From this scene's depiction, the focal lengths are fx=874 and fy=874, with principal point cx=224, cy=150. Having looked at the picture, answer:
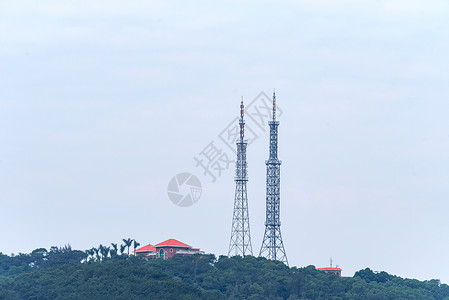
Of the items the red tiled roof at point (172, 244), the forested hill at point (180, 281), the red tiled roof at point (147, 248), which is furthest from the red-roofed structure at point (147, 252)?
the forested hill at point (180, 281)

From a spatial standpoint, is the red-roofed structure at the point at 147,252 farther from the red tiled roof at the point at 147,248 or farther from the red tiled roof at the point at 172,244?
the red tiled roof at the point at 172,244

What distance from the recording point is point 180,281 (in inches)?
3915

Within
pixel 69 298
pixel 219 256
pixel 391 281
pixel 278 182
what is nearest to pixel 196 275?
pixel 219 256

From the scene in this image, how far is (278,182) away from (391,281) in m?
25.4

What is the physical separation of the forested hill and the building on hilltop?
5.64 meters

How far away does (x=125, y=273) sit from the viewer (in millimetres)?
97812

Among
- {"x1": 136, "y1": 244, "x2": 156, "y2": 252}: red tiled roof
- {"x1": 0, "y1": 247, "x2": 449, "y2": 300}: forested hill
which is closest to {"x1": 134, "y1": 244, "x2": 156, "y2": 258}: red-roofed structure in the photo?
{"x1": 136, "y1": 244, "x2": 156, "y2": 252}: red tiled roof

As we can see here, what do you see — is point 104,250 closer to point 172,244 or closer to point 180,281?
point 172,244

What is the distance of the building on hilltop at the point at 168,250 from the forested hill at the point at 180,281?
18.5 feet

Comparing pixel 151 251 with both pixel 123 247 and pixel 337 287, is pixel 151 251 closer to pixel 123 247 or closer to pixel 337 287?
pixel 123 247

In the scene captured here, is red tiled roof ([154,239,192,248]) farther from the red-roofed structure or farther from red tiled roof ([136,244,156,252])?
red tiled roof ([136,244,156,252])

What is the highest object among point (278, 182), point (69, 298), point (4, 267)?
point (278, 182)

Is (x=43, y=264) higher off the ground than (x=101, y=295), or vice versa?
(x=43, y=264)

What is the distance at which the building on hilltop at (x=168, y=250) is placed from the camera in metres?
120
